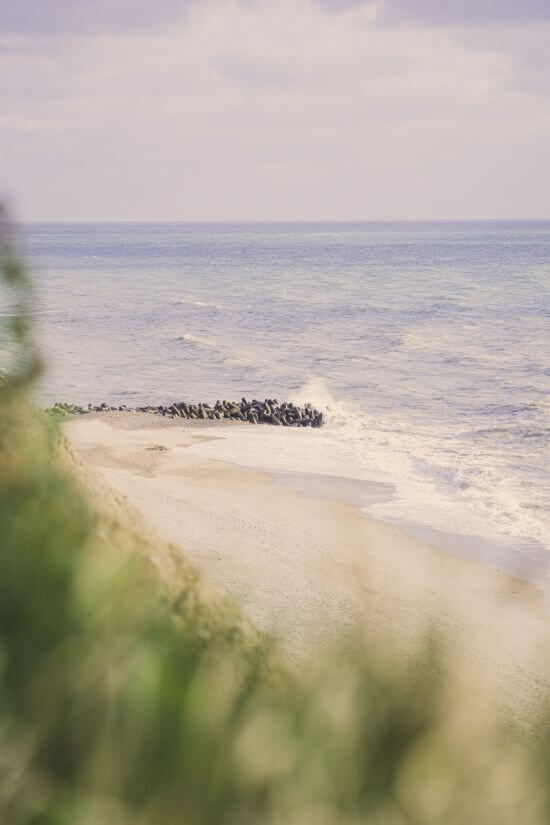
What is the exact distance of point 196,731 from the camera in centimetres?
134

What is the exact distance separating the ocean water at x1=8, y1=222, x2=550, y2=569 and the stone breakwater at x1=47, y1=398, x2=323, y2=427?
82cm

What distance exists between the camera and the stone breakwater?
2669 centimetres

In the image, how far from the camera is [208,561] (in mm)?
13398

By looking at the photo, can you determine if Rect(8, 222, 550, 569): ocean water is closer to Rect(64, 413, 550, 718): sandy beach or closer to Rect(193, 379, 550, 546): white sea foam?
Rect(193, 379, 550, 546): white sea foam

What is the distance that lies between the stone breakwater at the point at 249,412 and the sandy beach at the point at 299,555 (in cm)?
408

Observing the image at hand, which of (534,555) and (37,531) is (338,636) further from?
(534,555)

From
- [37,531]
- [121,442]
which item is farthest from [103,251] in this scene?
[37,531]

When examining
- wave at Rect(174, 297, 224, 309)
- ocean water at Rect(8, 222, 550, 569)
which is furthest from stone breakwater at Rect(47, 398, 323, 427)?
wave at Rect(174, 297, 224, 309)

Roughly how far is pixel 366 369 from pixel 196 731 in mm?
36195

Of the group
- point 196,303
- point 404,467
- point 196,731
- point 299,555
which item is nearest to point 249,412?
point 404,467

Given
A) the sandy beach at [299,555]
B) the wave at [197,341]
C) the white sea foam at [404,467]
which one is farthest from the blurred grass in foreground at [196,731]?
the wave at [197,341]

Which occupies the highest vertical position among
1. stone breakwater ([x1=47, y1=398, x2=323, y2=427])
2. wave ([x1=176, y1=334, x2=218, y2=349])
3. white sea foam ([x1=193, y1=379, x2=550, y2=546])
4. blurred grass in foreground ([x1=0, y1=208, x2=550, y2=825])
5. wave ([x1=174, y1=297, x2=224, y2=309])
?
blurred grass in foreground ([x1=0, y1=208, x2=550, y2=825])

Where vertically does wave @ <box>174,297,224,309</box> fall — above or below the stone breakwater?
below

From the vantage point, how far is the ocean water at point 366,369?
18031 mm
